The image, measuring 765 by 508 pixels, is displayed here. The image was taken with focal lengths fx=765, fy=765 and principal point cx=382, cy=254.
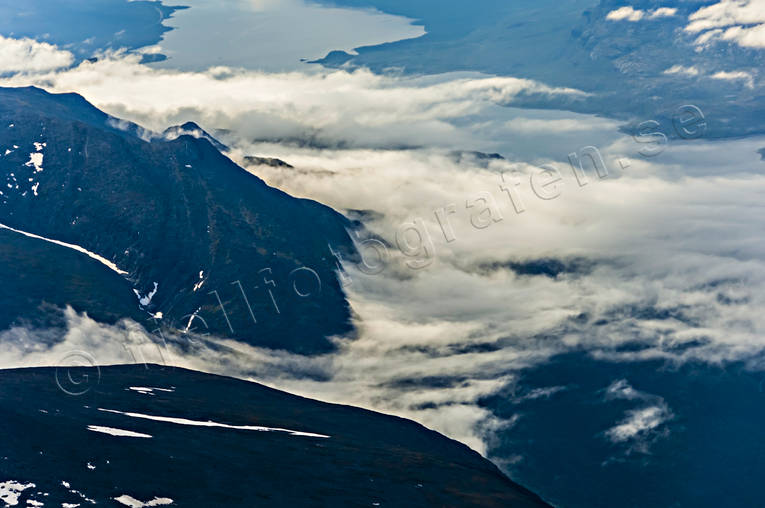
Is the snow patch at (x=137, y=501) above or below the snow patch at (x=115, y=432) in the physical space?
below

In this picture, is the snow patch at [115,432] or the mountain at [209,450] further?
the snow patch at [115,432]

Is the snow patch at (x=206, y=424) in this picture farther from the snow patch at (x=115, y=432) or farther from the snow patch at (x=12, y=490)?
the snow patch at (x=12, y=490)

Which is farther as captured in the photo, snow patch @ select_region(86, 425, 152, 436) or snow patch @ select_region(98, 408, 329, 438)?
snow patch @ select_region(98, 408, 329, 438)

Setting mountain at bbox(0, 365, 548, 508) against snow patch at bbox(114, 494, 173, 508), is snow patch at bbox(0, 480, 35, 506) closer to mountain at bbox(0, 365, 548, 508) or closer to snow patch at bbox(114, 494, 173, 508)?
mountain at bbox(0, 365, 548, 508)

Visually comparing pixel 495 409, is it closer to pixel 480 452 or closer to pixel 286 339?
pixel 480 452

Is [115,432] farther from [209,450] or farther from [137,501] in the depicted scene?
[137,501]

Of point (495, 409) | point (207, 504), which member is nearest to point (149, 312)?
point (495, 409)

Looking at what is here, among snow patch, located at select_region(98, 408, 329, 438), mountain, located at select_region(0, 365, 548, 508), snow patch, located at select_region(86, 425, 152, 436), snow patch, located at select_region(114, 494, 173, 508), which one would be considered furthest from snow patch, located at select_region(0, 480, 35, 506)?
snow patch, located at select_region(98, 408, 329, 438)

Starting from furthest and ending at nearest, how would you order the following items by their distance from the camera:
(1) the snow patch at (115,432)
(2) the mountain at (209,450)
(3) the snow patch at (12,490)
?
(1) the snow patch at (115,432), (2) the mountain at (209,450), (3) the snow patch at (12,490)

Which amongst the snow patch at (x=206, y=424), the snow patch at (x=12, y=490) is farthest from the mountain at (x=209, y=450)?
the snow patch at (x=206, y=424)
